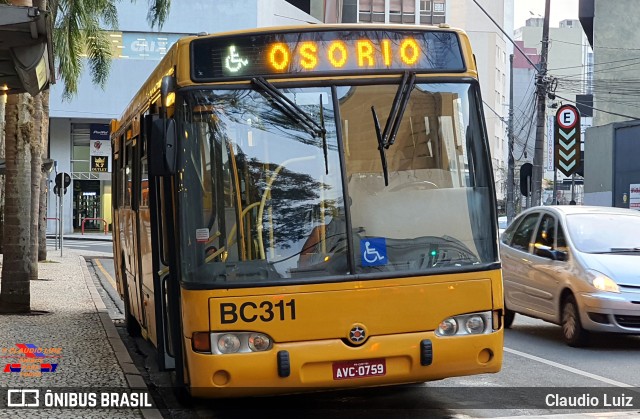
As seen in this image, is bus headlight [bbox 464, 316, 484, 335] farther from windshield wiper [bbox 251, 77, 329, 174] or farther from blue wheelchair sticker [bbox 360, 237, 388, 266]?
windshield wiper [bbox 251, 77, 329, 174]

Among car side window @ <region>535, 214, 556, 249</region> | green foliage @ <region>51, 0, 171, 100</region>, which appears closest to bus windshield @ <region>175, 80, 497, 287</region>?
car side window @ <region>535, 214, 556, 249</region>

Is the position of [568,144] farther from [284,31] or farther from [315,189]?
[315,189]

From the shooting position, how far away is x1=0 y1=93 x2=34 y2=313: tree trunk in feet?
Result: 50.5

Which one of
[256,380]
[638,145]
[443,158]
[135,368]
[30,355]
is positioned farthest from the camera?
[638,145]

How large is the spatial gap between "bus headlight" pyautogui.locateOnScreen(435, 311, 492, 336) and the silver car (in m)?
4.39

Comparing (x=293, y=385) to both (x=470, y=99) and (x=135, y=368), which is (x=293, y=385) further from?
(x=135, y=368)

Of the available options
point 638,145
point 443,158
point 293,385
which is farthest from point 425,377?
point 638,145

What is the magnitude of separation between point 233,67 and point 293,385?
2.22 m

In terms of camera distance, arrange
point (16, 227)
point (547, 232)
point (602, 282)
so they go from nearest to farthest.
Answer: point (602, 282), point (547, 232), point (16, 227)

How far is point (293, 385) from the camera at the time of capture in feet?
22.9

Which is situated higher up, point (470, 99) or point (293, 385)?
point (470, 99)

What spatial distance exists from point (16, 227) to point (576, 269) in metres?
8.24

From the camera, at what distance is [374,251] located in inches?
283

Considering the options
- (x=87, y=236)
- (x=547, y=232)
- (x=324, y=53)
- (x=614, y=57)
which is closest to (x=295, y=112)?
(x=324, y=53)
